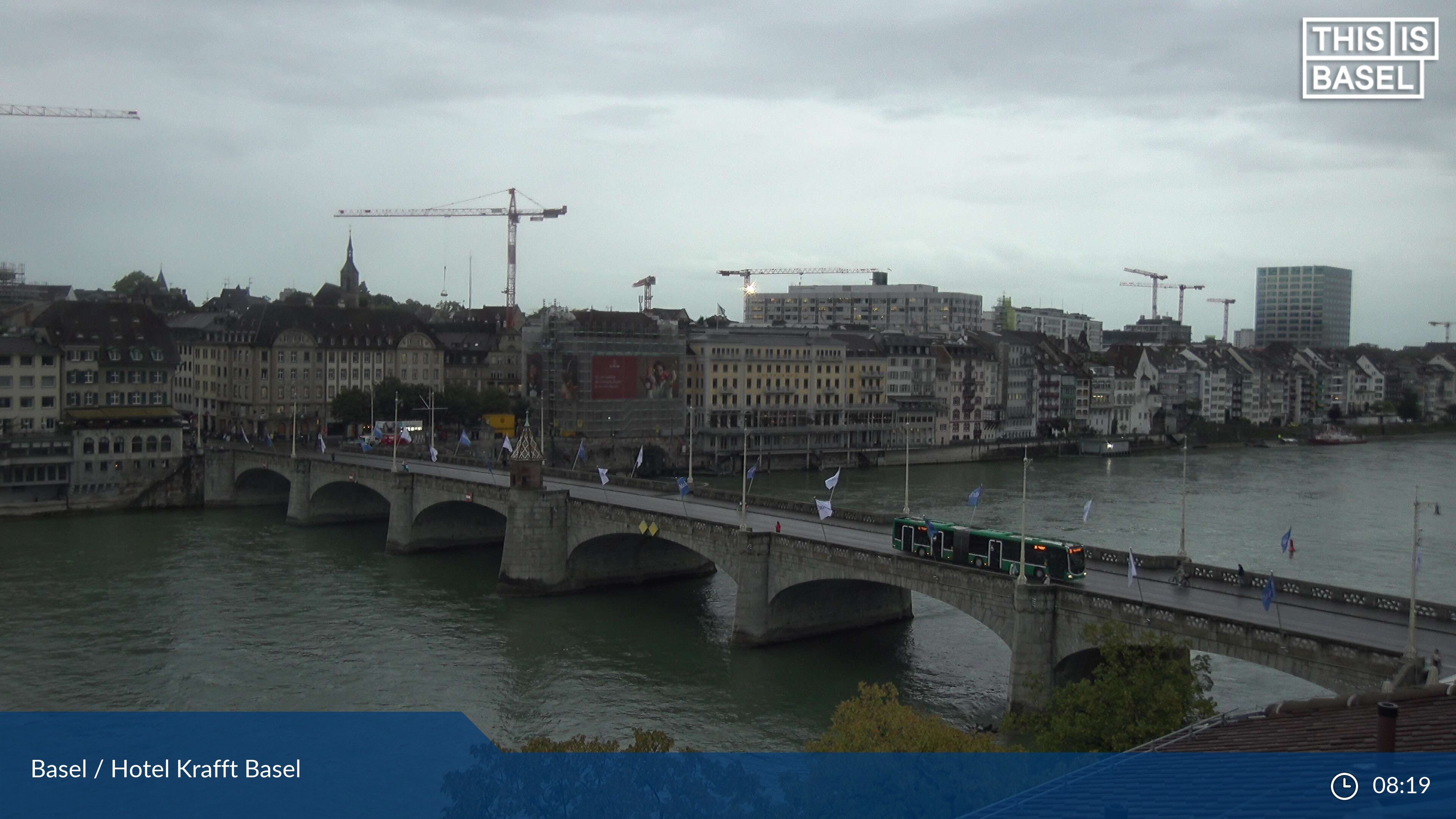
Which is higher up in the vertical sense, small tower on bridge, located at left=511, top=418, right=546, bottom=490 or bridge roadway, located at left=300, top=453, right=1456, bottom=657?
small tower on bridge, located at left=511, top=418, right=546, bottom=490

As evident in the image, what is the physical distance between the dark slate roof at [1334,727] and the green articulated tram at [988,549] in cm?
1798

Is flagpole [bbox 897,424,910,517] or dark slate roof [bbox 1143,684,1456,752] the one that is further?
flagpole [bbox 897,424,910,517]

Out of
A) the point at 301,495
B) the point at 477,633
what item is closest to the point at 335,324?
the point at 301,495

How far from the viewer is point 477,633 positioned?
43844 millimetres

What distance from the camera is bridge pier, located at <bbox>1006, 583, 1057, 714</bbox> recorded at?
30.6 meters

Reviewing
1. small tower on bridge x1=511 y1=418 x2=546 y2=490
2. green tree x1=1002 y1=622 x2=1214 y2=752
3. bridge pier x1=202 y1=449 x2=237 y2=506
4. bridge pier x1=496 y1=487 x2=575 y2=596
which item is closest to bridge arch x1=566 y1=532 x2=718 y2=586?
bridge pier x1=496 y1=487 x2=575 y2=596

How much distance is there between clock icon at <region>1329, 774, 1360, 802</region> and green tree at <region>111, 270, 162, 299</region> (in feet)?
534

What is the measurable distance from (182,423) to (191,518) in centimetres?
1164

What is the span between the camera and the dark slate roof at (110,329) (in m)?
83.8

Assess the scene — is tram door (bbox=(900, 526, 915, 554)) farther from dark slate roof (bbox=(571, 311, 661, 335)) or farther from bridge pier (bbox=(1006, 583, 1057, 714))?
dark slate roof (bbox=(571, 311, 661, 335))

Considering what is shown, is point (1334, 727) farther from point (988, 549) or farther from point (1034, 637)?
point (988, 549)

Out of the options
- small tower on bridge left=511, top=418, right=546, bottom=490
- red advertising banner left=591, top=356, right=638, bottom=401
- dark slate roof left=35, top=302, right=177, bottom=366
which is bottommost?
small tower on bridge left=511, top=418, right=546, bottom=490

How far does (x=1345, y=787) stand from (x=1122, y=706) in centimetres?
1393

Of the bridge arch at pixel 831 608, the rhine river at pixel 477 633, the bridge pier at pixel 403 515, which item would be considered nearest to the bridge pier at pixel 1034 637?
the rhine river at pixel 477 633
